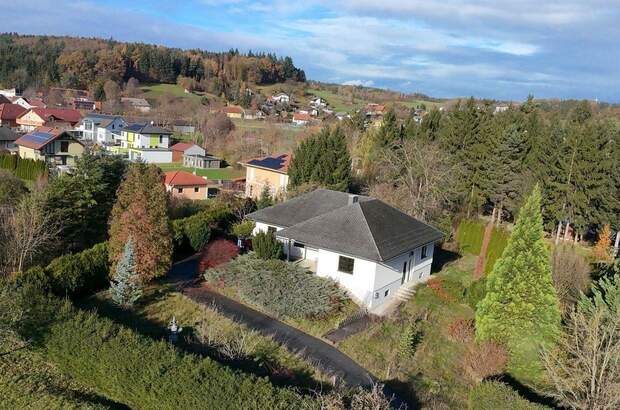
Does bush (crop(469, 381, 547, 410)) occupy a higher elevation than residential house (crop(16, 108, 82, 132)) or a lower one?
lower

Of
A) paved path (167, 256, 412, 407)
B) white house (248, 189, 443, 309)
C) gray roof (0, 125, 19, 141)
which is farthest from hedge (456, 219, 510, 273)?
gray roof (0, 125, 19, 141)

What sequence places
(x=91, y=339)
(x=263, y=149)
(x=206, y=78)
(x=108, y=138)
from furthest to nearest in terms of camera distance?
(x=206, y=78) → (x=108, y=138) → (x=263, y=149) → (x=91, y=339)

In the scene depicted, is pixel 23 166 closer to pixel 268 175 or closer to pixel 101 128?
pixel 268 175

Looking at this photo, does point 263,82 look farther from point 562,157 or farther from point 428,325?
point 428,325

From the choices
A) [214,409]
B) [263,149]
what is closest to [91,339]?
[214,409]

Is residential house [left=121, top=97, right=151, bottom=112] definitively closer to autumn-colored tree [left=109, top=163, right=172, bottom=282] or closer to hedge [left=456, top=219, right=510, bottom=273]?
hedge [left=456, top=219, right=510, bottom=273]

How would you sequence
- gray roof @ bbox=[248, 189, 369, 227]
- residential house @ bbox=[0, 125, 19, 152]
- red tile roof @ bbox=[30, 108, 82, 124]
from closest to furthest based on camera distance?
gray roof @ bbox=[248, 189, 369, 227] < residential house @ bbox=[0, 125, 19, 152] < red tile roof @ bbox=[30, 108, 82, 124]

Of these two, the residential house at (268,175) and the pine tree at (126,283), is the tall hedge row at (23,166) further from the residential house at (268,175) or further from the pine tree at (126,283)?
the pine tree at (126,283)
